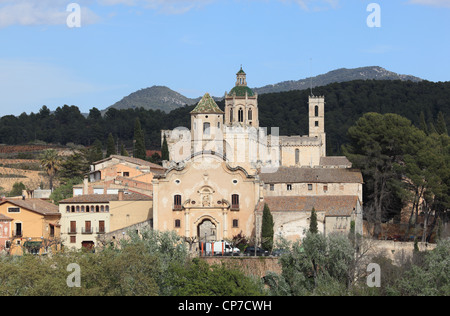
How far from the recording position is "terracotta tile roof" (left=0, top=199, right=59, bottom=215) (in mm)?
63112

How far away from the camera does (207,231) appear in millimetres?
62062

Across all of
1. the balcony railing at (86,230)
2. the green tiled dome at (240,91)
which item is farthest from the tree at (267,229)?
the green tiled dome at (240,91)

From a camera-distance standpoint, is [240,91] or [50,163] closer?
[50,163]

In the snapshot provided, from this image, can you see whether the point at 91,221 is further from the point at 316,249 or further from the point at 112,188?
the point at 316,249

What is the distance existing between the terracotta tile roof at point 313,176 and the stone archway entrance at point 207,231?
22.1 feet

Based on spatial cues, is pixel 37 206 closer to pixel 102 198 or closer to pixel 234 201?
pixel 102 198

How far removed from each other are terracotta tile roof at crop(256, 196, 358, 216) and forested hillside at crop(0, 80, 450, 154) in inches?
2679

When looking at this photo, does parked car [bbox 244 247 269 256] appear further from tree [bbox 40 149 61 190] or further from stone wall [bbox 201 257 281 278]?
tree [bbox 40 149 61 190]

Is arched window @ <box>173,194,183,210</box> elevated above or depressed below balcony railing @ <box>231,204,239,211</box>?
above

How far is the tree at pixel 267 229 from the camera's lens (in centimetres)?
5743

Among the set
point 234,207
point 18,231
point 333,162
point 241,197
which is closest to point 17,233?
point 18,231

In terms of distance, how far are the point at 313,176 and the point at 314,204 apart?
6772 mm

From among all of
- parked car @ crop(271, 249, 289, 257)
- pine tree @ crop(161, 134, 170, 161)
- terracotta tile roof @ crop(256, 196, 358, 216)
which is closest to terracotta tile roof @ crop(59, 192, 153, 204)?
terracotta tile roof @ crop(256, 196, 358, 216)

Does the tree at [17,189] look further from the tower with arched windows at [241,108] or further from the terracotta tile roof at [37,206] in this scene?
the tower with arched windows at [241,108]
